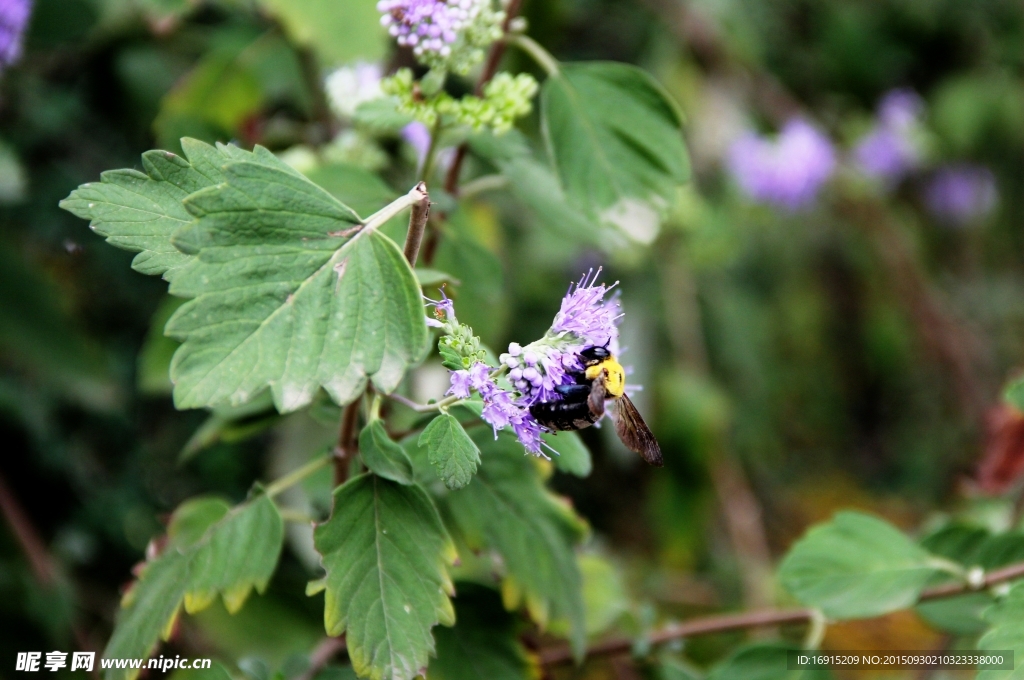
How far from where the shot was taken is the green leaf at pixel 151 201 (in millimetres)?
564

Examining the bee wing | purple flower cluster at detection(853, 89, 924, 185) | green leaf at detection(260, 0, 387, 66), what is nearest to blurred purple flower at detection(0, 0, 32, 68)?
green leaf at detection(260, 0, 387, 66)

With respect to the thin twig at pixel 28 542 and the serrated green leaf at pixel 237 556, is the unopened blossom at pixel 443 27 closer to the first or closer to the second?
the serrated green leaf at pixel 237 556

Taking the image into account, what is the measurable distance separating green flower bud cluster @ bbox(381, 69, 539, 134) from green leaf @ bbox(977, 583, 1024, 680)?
1.81 ft

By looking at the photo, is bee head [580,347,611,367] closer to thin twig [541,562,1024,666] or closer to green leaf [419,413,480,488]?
green leaf [419,413,480,488]

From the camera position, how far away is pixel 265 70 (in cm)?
140

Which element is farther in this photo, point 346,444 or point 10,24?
point 10,24

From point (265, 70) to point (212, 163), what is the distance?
0.91 metres

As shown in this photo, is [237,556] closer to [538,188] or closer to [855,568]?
[538,188]

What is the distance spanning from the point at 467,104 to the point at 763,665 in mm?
646

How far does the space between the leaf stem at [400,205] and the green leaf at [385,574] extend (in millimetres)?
179

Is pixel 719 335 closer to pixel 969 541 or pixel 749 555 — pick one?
pixel 749 555

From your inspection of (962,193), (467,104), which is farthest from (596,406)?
(962,193)

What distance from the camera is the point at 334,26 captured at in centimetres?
104

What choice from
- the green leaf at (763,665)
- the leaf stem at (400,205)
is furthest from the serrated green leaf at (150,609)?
the green leaf at (763,665)
